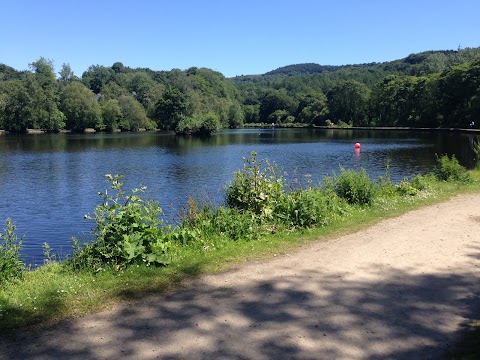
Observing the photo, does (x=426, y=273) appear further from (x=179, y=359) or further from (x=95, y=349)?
(x=95, y=349)

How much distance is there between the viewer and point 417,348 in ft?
14.8

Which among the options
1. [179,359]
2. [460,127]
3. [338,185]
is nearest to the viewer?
[179,359]

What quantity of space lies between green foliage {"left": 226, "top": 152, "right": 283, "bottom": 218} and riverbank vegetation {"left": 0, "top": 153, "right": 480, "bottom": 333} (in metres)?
0.02

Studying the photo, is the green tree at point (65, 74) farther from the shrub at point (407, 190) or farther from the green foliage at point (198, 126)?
the shrub at point (407, 190)

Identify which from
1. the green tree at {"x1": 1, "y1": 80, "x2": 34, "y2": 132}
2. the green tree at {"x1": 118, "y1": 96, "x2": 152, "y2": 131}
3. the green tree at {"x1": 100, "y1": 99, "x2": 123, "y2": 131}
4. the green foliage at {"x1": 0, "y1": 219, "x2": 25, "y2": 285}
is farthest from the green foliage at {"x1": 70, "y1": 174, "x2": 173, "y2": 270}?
the green tree at {"x1": 118, "y1": 96, "x2": 152, "y2": 131}

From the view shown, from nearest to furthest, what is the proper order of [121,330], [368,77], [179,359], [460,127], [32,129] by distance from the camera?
[179,359], [121,330], [460,127], [32,129], [368,77]

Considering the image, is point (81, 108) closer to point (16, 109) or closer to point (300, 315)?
point (16, 109)

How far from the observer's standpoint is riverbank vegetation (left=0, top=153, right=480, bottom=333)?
19.5 feet

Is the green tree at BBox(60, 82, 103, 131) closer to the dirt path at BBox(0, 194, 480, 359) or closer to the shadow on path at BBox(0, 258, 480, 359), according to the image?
the dirt path at BBox(0, 194, 480, 359)

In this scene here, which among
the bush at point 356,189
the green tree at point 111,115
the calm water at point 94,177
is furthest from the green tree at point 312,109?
the bush at point 356,189

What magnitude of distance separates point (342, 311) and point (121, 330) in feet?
8.89

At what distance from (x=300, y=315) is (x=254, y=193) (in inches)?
208

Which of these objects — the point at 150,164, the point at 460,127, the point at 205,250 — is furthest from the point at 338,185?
the point at 460,127

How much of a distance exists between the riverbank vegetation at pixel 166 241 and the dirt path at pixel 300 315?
55 cm
